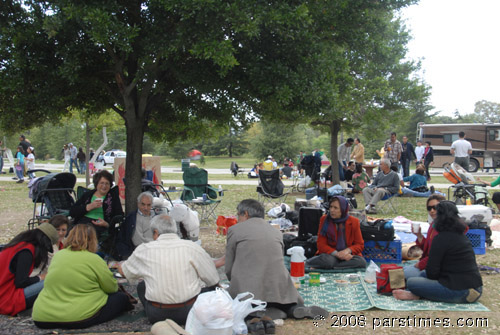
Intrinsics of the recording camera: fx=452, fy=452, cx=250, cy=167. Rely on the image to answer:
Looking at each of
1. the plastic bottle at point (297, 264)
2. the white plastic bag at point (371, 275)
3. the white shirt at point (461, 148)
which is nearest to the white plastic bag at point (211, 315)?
the plastic bottle at point (297, 264)

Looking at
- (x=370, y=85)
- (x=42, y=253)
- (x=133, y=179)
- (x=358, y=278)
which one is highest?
(x=370, y=85)

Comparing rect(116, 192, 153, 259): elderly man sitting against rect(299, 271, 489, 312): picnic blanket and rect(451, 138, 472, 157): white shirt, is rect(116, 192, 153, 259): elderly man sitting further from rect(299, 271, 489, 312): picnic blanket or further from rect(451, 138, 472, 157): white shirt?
rect(451, 138, 472, 157): white shirt

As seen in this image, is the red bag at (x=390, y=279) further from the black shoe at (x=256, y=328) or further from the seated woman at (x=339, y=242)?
the black shoe at (x=256, y=328)

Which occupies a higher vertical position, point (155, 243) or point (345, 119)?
point (345, 119)

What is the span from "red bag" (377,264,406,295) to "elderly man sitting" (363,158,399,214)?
18.9 ft

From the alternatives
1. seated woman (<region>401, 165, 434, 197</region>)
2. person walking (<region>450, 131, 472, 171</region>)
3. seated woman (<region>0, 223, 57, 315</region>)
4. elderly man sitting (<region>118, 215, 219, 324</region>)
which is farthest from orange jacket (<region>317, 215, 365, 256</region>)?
person walking (<region>450, 131, 472, 171</region>)

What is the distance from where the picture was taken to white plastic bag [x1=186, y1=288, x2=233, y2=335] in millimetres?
3756

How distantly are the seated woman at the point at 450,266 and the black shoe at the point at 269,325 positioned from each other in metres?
1.78

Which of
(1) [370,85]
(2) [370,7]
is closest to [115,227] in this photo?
(2) [370,7]

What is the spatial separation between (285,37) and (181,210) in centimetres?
313

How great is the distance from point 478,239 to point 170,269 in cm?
511

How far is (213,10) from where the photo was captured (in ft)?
16.9

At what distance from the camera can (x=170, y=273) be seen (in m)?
4.05

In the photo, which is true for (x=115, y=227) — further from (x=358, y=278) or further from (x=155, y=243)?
(x=358, y=278)
